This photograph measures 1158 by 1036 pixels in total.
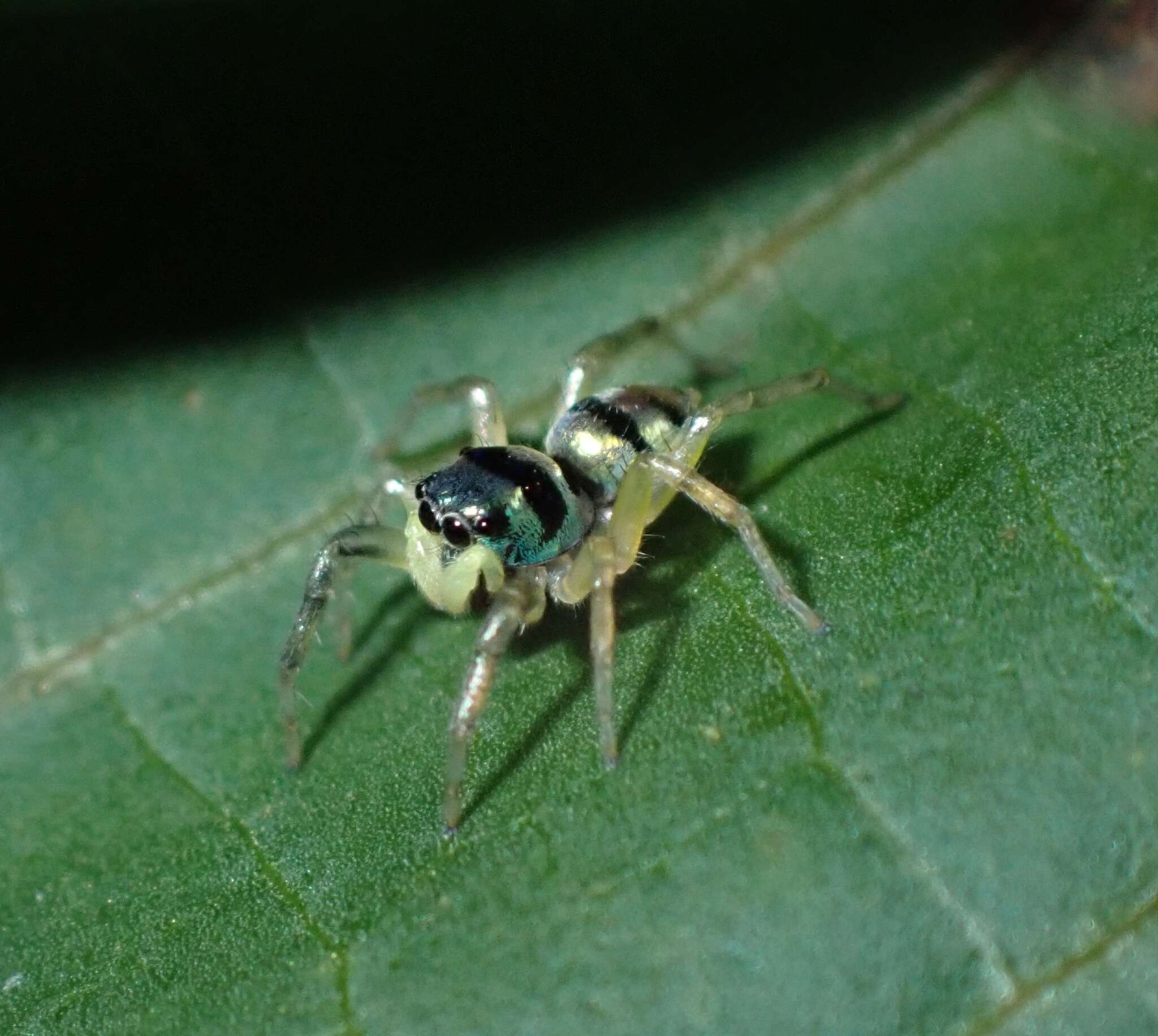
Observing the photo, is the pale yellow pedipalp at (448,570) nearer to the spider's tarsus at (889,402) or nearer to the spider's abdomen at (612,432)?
the spider's abdomen at (612,432)

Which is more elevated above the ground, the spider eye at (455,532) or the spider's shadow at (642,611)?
the spider eye at (455,532)

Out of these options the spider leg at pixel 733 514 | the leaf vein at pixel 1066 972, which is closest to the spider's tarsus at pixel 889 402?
the spider leg at pixel 733 514

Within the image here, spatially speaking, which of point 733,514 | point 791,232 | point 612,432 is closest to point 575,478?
point 612,432

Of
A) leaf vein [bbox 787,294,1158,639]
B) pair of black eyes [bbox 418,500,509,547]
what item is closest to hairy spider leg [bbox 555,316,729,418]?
leaf vein [bbox 787,294,1158,639]

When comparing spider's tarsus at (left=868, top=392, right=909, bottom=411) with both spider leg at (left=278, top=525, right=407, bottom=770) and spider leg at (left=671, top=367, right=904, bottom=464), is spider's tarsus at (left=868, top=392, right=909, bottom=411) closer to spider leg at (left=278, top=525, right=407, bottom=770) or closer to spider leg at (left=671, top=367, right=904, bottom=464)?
spider leg at (left=671, top=367, right=904, bottom=464)

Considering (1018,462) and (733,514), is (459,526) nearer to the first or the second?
(733,514)

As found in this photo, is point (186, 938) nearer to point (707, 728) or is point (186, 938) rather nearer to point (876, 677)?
point (707, 728)
